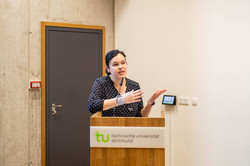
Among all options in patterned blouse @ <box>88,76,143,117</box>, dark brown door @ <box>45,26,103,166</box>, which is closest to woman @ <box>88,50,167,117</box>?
patterned blouse @ <box>88,76,143,117</box>

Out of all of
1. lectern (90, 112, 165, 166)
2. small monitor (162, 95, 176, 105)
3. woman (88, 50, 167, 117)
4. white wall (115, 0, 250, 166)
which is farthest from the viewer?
small monitor (162, 95, 176, 105)

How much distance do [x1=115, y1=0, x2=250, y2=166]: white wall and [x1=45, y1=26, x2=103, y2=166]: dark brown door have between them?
63 centimetres

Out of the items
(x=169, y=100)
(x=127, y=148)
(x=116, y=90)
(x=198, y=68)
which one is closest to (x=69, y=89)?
(x=169, y=100)

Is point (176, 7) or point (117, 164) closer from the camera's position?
point (117, 164)

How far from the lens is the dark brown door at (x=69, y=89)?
3.68m

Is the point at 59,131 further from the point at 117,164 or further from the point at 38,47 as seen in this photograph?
the point at 117,164

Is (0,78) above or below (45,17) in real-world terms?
below

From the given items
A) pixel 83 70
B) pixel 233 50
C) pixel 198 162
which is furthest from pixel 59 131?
pixel 233 50

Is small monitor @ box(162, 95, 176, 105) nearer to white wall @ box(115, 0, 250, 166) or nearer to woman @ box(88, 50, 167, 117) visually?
white wall @ box(115, 0, 250, 166)

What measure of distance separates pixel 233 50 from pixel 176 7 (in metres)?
1.01

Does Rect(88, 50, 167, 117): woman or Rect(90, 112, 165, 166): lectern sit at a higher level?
Rect(88, 50, 167, 117): woman

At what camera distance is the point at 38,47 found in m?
3.62

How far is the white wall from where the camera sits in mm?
2382

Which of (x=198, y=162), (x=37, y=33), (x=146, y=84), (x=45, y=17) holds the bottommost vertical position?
(x=198, y=162)
